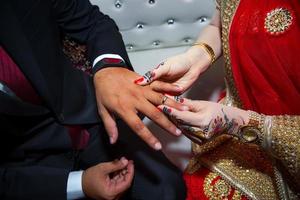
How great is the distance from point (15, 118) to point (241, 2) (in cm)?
62

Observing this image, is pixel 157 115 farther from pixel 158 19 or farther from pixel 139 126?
pixel 158 19

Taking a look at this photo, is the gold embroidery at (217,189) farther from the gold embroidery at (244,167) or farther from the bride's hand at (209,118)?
the bride's hand at (209,118)

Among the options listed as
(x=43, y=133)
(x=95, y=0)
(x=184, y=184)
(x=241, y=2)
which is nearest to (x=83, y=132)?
(x=43, y=133)

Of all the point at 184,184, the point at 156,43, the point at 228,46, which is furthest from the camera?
the point at 156,43

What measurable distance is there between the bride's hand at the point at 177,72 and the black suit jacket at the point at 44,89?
0.57 feet

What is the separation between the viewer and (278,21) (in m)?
0.83

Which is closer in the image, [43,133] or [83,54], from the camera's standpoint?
[43,133]

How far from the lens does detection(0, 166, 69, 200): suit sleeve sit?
96 centimetres

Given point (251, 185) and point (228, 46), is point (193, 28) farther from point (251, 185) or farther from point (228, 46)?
point (251, 185)

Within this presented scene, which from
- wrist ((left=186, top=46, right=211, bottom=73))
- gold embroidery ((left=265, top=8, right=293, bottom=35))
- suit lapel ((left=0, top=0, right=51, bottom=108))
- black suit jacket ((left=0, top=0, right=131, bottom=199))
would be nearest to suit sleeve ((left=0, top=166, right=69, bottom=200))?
black suit jacket ((left=0, top=0, right=131, bottom=199))

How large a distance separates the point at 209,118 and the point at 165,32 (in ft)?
2.21

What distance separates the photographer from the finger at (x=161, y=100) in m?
0.79

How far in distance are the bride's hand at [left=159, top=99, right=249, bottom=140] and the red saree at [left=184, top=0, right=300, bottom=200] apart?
0.32ft

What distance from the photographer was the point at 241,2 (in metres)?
0.90
